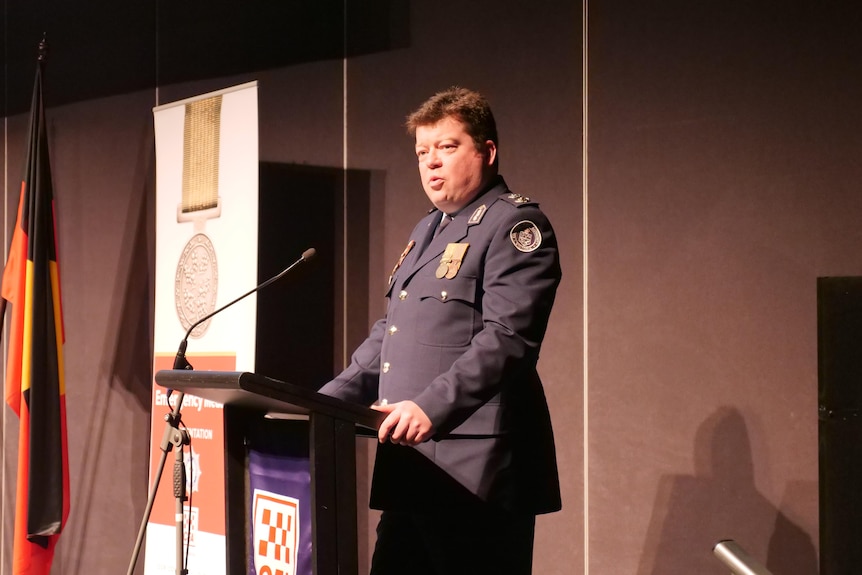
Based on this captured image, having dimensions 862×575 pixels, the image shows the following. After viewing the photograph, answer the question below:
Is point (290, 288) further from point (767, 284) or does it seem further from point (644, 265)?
point (767, 284)

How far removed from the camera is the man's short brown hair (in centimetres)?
216

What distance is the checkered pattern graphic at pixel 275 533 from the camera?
1883 millimetres

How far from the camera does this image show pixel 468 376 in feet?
5.96

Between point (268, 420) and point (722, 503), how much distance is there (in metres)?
1.63

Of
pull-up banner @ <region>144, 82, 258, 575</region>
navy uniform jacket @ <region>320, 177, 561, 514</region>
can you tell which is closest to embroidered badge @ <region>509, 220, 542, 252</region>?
navy uniform jacket @ <region>320, 177, 561, 514</region>

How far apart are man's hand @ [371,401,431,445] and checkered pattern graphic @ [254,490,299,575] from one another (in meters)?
0.30

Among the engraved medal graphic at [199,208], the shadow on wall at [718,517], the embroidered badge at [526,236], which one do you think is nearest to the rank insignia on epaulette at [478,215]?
the embroidered badge at [526,236]

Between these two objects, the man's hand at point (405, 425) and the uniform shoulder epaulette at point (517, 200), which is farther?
the uniform shoulder epaulette at point (517, 200)

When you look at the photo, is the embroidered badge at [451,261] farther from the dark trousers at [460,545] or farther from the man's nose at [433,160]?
the dark trousers at [460,545]

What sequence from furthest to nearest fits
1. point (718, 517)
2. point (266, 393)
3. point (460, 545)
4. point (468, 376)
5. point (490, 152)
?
point (718, 517), point (490, 152), point (460, 545), point (468, 376), point (266, 393)

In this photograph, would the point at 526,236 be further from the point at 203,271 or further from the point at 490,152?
the point at 203,271

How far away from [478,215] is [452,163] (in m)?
0.14

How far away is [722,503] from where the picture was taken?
2982 mm

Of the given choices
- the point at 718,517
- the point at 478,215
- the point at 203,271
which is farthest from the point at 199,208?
the point at 718,517
